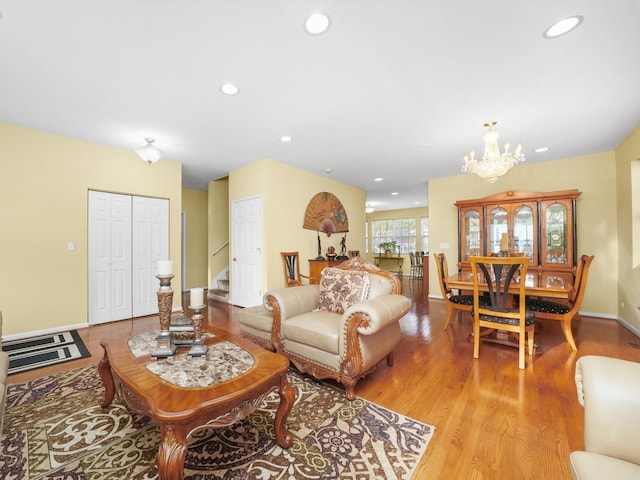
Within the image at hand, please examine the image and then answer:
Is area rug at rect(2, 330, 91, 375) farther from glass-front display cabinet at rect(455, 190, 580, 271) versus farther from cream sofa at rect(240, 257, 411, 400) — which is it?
glass-front display cabinet at rect(455, 190, 580, 271)

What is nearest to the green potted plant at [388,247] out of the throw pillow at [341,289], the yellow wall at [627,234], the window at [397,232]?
the window at [397,232]

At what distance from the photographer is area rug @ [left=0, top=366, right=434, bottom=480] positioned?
138cm

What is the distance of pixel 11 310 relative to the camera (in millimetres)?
3271

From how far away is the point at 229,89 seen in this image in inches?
102

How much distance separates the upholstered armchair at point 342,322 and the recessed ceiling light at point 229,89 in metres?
1.97

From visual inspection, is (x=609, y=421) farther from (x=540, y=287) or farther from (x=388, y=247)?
(x=388, y=247)

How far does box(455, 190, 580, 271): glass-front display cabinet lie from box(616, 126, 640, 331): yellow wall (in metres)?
0.52

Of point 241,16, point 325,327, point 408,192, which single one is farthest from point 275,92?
point 408,192

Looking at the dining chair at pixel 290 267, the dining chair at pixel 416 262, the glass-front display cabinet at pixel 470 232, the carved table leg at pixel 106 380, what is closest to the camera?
the carved table leg at pixel 106 380

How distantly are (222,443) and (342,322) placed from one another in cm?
104

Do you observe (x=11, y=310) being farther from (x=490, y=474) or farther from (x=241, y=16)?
(x=490, y=474)

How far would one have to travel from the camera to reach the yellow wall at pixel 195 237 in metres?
6.73

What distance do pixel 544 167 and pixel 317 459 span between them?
5683 mm

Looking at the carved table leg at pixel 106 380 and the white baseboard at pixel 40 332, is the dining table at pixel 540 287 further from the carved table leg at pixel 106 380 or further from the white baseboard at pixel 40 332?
the white baseboard at pixel 40 332
